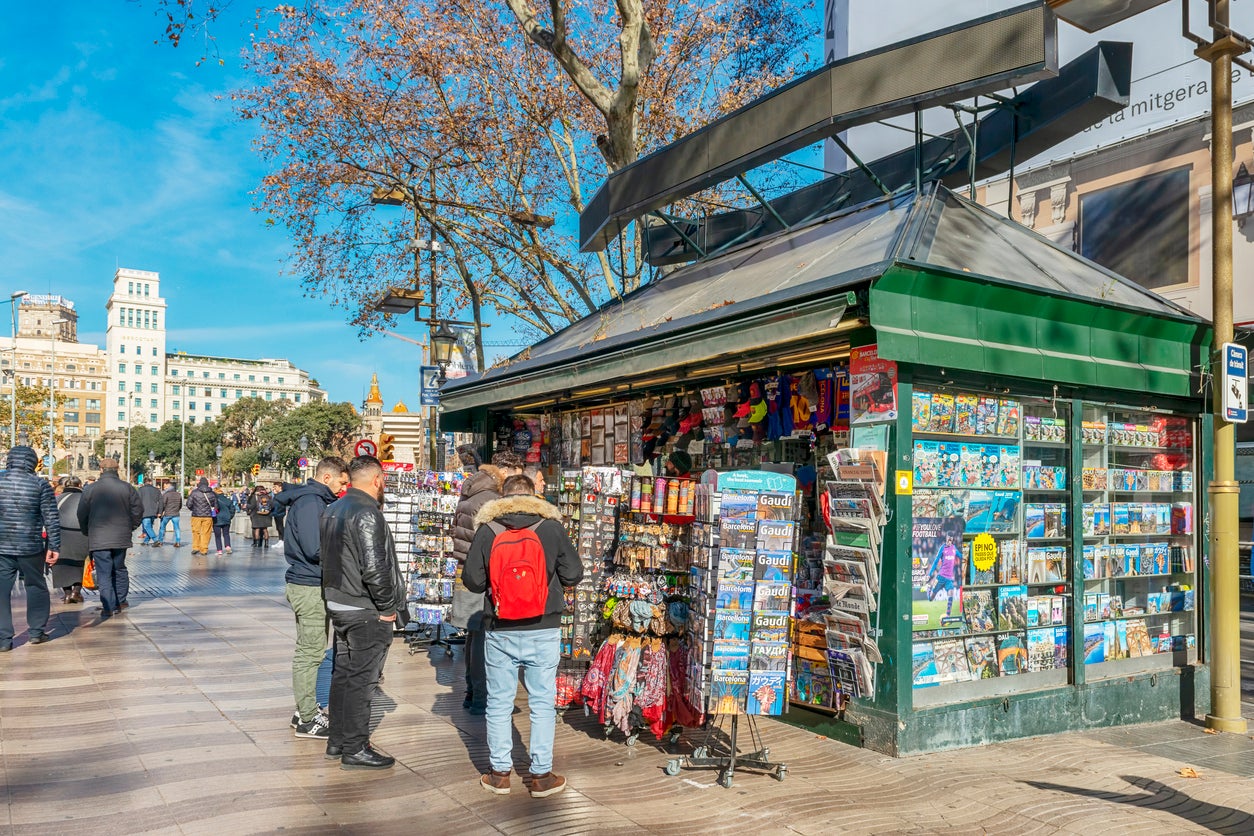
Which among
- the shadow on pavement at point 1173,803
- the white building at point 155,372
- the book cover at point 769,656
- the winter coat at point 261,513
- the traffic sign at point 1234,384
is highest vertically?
the white building at point 155,372

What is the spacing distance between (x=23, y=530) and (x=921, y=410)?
879 cm

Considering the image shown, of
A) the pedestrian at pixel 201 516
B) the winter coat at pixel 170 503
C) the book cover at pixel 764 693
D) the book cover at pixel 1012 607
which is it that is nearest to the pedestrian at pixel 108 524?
the book cover at pixel 764 693

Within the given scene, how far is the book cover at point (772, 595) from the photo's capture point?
217 inches

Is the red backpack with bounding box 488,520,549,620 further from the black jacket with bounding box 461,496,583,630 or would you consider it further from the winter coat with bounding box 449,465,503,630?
the winter coat with bounding box 449,465,503,630

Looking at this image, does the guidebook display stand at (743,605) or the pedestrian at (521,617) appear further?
the guidebook display stand at (743,605)

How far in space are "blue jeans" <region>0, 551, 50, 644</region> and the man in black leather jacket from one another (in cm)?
558

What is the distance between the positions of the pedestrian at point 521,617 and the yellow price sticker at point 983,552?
3.04 meters

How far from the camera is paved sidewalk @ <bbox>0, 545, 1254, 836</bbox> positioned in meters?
4.82

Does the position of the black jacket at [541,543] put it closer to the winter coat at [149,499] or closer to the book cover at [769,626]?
the book cover at [769,626]

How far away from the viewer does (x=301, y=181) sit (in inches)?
698

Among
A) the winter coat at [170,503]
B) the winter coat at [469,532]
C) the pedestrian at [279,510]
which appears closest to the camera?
the winter coat at [469,532]

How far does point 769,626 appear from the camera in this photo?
18.2 feet

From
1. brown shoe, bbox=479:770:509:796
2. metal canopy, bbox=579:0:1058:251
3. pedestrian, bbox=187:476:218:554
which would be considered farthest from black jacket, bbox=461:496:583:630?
pedestrian, bbox=187:476:218:554

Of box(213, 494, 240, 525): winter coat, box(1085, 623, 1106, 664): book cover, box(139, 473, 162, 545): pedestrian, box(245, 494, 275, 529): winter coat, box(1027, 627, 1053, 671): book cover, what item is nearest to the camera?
box(1027, 627, 1053, 671): book cover
